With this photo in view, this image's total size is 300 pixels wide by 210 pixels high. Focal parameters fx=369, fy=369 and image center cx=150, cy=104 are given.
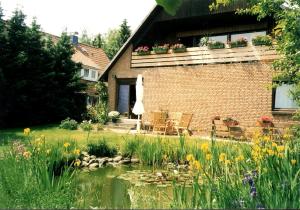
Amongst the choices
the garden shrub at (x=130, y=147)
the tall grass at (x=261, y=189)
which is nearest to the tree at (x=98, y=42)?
the garden shrub at (x=130, y=147)

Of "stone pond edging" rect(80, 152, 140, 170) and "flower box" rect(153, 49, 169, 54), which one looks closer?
"stone pond edging" rect(80, 152, 140, 170)

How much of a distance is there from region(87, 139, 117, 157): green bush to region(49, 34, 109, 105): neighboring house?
2875cm

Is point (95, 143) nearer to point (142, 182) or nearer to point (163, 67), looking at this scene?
point (142, 182)

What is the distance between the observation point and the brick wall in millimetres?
16156

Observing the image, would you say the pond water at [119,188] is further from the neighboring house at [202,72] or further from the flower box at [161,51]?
the flower box at [161,51]

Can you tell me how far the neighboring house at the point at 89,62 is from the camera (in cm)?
4060

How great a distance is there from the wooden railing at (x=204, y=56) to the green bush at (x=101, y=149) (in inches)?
304

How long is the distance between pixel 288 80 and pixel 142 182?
428 centimetres

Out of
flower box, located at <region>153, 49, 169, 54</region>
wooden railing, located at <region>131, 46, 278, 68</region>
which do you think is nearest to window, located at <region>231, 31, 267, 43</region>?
wooden railing, located at <region>131, 46, 278, 68</region>

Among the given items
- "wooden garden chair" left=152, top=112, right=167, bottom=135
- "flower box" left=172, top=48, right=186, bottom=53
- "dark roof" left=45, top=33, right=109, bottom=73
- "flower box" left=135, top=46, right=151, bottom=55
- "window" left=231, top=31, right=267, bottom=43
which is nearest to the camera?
"wooden garden chair" left=152, top=112, right=167, bottom=135

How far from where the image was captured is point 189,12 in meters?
18.8

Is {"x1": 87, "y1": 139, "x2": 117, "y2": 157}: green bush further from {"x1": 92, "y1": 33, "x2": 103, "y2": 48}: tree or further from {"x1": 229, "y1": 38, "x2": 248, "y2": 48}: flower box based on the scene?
{"x1": 92, "y1": 33, "x2": 103, "y2": 48}: tree

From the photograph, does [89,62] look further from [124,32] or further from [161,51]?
[161,51]

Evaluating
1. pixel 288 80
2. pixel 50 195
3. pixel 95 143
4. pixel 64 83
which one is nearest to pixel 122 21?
pixel 64 83
